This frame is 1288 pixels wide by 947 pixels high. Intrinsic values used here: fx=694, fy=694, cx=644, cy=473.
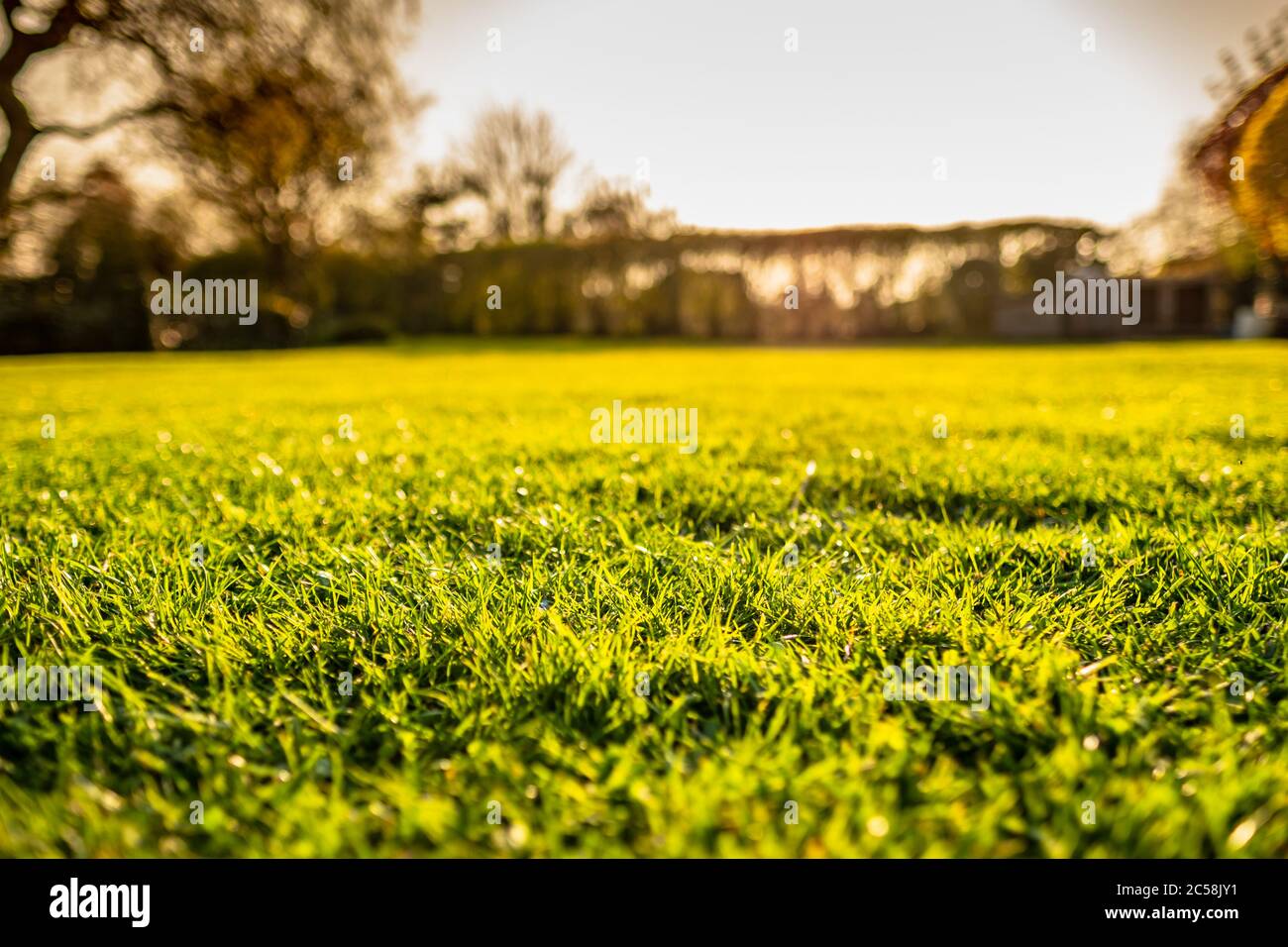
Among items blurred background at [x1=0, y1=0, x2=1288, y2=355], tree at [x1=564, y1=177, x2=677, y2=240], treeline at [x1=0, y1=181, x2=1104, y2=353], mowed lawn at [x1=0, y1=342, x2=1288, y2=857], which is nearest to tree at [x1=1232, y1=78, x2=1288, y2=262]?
blurred background at [x1=0, y1=0, x2=1288, y2=355]

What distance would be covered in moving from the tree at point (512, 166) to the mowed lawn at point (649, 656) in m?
36.1

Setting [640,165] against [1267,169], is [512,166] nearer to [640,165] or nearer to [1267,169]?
[640,165]

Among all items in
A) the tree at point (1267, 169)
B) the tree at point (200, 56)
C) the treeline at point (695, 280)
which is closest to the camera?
the tree at point (1267, 169)

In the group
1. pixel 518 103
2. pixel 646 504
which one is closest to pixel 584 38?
pixel 646 504

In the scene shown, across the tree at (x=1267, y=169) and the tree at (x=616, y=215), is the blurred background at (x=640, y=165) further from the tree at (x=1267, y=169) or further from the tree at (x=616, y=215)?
the tree at (x=616, y=215)

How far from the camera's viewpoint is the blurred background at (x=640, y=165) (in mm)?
6703

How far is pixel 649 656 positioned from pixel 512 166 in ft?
132

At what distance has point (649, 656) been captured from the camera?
1.49 metres

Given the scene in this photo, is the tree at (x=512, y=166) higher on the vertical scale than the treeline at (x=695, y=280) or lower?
higher

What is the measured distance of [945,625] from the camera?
63.5 inches

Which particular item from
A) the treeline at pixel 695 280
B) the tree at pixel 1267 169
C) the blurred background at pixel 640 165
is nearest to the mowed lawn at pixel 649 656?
the tree at pixel 1267 169

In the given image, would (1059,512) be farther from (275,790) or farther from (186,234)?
(186,234)

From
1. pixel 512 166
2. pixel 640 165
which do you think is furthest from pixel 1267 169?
pixel 512 166
